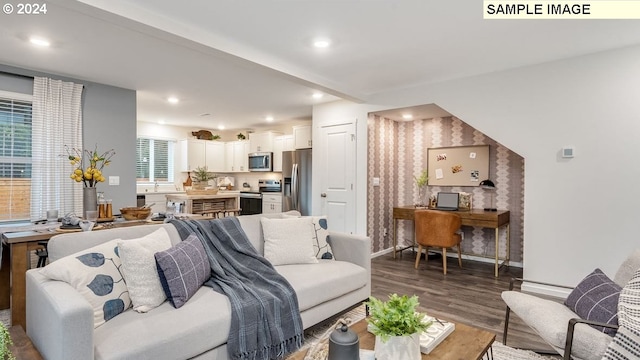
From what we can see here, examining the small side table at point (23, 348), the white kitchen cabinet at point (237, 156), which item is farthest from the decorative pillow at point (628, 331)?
the white kitchen cabinet at point (237, 156)

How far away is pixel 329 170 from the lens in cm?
Result: 529

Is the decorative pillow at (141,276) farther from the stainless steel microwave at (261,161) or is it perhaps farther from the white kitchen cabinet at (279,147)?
the stainless steel microwave at (261,161)

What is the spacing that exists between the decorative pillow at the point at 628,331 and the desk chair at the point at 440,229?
8.09 ft

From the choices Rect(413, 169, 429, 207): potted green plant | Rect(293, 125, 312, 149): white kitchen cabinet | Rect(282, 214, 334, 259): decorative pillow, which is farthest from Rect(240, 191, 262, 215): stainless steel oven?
Rect(282, 214, 334, 259): decorative pillow

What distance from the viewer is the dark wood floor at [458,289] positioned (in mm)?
2678

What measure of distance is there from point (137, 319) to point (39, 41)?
2.93 m

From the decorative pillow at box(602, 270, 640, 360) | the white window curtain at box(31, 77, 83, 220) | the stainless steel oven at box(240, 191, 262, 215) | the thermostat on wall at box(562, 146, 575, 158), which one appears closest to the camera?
the decorative pillow at box(602, 270, 640, 360)

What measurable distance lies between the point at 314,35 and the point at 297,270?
1983 mm

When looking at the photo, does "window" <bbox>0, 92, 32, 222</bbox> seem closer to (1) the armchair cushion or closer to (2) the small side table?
(2) the small side table

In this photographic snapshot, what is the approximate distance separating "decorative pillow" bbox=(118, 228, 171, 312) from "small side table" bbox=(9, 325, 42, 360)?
0.43 metres

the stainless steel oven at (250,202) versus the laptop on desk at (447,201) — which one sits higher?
the laptop on desk at (447,201)

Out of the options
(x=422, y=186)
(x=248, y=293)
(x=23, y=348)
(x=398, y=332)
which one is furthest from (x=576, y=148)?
(x=23, y=348)

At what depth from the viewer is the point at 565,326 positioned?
1738 mm

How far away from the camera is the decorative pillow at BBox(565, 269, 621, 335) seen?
1686 mm
